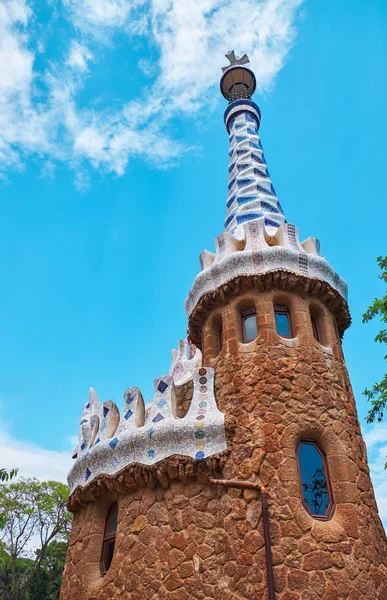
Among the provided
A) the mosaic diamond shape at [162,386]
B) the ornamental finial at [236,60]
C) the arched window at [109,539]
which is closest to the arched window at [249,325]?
the mosaic diamond shape at [162,386]

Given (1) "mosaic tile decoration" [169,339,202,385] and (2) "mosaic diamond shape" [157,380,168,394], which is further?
(1) "mosaic tile decoration" [169,339,202,385]

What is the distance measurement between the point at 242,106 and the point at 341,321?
6038 millimetres

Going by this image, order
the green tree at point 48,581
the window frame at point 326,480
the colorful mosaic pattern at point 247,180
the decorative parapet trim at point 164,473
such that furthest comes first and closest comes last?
the green tree at point 48,581, the colorful mosaic pattern at point 247,180, the decorative parapet trim at point 164,473, the window frame at point 326,480

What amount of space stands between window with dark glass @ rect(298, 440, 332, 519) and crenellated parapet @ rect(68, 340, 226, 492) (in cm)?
95

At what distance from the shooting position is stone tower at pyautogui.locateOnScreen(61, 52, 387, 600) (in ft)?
17.2

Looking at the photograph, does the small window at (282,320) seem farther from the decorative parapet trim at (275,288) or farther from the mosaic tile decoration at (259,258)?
the mosaic tile decoration at (259,258)

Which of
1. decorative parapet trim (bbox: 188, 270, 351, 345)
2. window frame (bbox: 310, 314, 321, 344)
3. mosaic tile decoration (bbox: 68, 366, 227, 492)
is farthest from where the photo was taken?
window frame (bbox: 310, 314, 321, 344)

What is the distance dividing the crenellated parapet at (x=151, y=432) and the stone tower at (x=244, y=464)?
19 millimetres

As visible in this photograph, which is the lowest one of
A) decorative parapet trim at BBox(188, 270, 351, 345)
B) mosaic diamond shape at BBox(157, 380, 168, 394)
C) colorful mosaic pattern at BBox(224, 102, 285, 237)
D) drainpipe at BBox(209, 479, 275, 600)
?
drainpipe at BBox(209, 479, 275, 600)

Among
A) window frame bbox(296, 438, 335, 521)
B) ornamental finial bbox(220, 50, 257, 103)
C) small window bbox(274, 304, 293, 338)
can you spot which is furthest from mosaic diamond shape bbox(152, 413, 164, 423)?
ornamental finial bbox(220, 50, 257, 103)

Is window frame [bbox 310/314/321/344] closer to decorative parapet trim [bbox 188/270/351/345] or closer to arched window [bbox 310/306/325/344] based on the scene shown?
arched window [bbox 310/306/325/344]

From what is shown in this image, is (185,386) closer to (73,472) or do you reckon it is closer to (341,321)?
(73,472)

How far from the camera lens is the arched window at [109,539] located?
6.39 m

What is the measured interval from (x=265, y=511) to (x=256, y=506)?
0.46 feet
